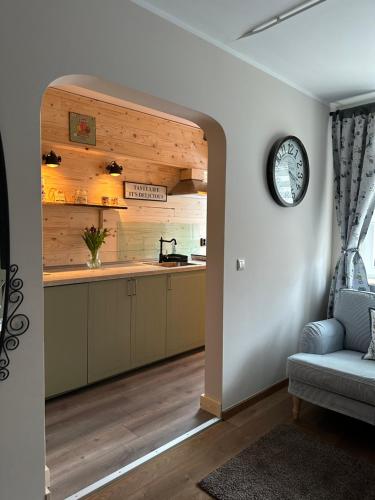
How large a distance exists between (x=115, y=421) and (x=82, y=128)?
2.46 metres

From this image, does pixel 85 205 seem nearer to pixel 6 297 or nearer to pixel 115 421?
pixel 115 421

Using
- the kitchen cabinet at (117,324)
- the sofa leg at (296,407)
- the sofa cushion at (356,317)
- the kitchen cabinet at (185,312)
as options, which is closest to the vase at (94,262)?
the kitchen cabinet at (117,324)

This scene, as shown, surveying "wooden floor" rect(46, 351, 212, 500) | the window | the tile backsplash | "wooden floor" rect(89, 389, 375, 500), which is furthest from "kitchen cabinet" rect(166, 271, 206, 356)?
the window

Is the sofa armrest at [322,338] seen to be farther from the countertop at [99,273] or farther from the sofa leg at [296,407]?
the countertop at [99,273]

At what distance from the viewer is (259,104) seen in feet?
9.07

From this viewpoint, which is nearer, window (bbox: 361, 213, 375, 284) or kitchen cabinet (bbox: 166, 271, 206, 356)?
window (bbox: 361, 213, 375, 284)

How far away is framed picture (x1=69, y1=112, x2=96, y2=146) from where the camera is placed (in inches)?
129

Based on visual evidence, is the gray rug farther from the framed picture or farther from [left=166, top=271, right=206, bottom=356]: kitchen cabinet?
the framed picture

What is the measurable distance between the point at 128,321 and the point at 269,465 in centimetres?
167

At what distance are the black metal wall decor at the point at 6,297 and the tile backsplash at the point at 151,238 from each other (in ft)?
7.91

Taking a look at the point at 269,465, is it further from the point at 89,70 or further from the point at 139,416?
the point at 89,70

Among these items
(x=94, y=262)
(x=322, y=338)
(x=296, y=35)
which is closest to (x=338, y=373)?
(x=322, y=338)

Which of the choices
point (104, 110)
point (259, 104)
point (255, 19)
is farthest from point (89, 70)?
point (104, 110)

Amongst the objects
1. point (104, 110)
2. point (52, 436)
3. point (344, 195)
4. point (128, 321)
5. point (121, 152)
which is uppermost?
point (104, 110)
